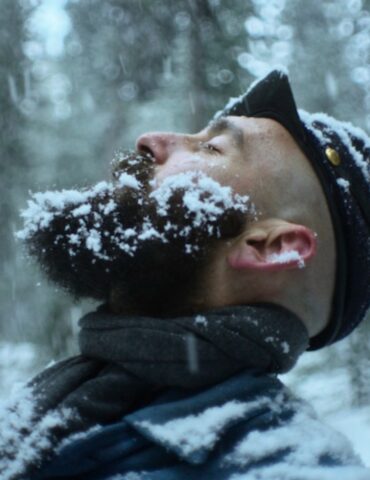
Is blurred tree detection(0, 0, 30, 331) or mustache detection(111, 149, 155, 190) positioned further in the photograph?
blurred tree detection(0, 0, 30, 331)

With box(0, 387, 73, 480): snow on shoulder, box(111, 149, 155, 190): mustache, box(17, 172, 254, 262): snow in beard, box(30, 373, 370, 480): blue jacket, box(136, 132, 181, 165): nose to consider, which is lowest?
box(30, 373, 370, 480): blue jacket

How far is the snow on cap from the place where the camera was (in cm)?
196

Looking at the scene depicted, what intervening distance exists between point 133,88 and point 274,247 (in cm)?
895

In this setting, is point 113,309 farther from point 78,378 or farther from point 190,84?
point 190,84

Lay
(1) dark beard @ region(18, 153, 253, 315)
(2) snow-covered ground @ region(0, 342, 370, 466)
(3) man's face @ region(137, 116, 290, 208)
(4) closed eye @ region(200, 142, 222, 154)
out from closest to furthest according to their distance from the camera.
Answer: (1) dark beard @ region(18, 153, 253, 315) → (3) man's face @ region(137, 116, 290, 208) → (4) closed eye @ region(200, 142, 222, 154) → (2) snow-covered ground @ region(0, 342, 370, 466)

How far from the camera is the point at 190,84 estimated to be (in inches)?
330

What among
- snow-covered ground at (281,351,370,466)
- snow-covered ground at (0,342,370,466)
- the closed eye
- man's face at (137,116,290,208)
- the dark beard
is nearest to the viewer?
the dark beard

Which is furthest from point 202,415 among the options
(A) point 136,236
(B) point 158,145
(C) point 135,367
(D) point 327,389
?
(D) point 327,389

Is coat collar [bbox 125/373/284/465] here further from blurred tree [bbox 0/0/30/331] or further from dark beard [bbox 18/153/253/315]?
blurred tree [bbox 0/0/30/331]

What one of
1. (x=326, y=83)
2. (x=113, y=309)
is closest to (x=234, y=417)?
(x=113, y=309)

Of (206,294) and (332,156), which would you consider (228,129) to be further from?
(206,294)

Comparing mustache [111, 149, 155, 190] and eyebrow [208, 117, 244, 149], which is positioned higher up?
eyebrow [208, 117, 244, 149]

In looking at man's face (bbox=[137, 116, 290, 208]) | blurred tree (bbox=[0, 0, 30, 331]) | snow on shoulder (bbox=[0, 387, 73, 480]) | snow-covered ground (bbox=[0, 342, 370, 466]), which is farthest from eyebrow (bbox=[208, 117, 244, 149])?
blurred tree (bbox=[0, 0, 30, 331])

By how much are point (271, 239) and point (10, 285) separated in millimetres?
9469
